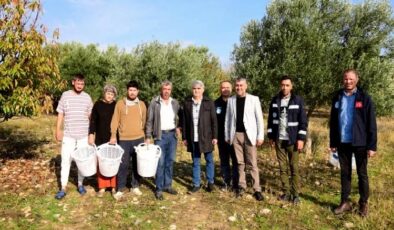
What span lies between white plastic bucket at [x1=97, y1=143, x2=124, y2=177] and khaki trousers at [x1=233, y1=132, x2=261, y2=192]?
232cm

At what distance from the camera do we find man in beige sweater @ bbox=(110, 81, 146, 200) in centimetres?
698

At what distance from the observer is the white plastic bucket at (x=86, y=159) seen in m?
6.86

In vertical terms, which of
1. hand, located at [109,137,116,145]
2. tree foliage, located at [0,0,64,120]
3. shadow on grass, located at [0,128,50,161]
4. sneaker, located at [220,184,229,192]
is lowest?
sneaker, located at [220,184,229,192]

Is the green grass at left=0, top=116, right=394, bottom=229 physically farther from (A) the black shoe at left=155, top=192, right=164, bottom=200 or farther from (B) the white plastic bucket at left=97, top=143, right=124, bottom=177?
(B) the white plastic bucket at left=97, top=143, right=124, bottom=177

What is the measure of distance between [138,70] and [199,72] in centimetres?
315

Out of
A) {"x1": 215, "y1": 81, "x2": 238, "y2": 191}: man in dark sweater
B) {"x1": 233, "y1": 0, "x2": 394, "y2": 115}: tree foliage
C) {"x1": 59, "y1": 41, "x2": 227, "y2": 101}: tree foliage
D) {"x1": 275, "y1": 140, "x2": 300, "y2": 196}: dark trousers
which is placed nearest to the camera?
{"x1": 275, "y1": 140, "x2": 300, "y2": 196}: dark trousers

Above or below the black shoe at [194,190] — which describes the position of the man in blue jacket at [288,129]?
above

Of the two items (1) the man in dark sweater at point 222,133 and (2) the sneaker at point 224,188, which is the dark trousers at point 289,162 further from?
(2) the sneaker at point 224,188

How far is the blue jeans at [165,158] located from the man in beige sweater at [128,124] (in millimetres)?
469

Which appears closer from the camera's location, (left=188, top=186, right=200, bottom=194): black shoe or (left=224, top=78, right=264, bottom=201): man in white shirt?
(left=224, top=78, right=264, bottom=201): man in white shirt

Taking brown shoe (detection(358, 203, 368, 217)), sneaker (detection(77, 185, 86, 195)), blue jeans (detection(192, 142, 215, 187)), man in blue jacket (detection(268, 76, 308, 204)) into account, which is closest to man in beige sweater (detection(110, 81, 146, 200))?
Result: sneaker (detection(77, 185, 86, 195))

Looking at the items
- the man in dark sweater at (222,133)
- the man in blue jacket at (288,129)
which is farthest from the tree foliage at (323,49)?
the man in blue jacket at (288,129)

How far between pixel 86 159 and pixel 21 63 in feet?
8.87

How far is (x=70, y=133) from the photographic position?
274 inches
